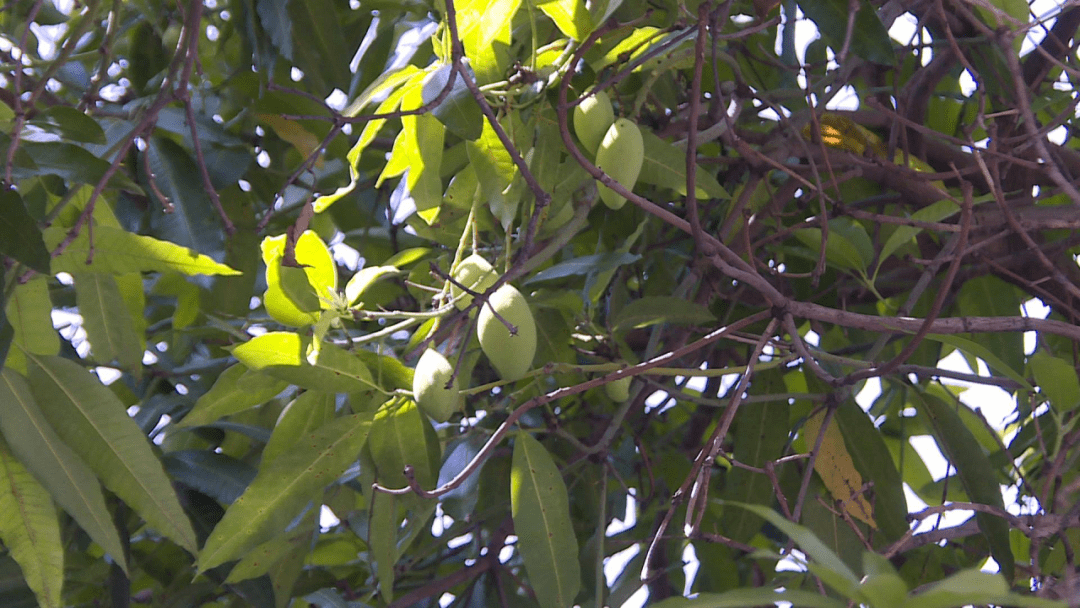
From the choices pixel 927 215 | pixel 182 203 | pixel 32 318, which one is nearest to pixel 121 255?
pixel 32 318

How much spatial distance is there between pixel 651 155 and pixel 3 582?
63 centimetres

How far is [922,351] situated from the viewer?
1023 millimetres

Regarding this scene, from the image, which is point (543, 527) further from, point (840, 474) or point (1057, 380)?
point (1057, 380)

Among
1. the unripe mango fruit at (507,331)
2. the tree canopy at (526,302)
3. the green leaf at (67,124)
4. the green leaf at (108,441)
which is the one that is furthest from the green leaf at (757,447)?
the green leaf at (67,124)

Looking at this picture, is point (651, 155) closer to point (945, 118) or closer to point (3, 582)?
point (945, 118)

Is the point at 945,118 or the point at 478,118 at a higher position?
the point at 945,118

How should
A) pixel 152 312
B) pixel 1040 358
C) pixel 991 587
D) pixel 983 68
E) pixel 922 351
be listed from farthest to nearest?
1. pixel 152 312
2. pixel 922 351
3. pixel 983 68
4. pixel 1040 358
5. pixel 991 587

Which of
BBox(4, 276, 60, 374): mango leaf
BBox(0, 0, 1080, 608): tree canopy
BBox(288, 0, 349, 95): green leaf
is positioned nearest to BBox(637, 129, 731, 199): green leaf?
BBox(0, 0, 1080, 608): tree canopy

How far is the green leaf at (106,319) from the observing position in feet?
2.63

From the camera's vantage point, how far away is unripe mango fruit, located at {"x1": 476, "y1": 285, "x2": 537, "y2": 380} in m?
0.62

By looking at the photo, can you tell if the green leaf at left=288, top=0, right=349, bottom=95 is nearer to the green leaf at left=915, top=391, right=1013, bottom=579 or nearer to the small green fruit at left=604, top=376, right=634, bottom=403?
the small green fruit at left=604, top=376, right=634, bottom=403

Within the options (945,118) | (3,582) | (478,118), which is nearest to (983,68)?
(945,118)

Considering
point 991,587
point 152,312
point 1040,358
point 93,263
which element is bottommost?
point 991,587

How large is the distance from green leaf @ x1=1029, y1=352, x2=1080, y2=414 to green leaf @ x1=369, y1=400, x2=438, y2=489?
1.47ft
